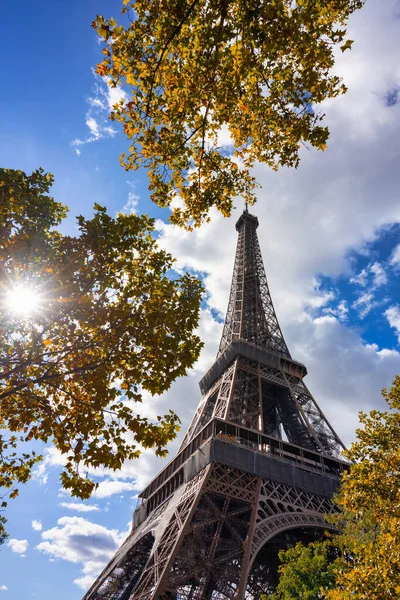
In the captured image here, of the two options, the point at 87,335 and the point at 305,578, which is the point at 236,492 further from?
the point at 87,335

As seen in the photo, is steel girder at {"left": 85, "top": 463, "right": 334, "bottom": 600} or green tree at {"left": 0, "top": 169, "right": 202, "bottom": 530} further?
steel girder at {"left": 85, "top": 463, "right": 334, "bottom": 600}

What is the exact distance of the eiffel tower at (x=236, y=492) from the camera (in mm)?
18875

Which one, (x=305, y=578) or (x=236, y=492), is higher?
(x=236, y=492)

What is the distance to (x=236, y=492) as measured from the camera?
2230cm

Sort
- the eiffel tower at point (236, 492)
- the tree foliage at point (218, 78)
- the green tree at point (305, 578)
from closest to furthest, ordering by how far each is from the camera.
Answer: the tree foliage at point (218, 78) < the green tree at point (305, 578) < the eiffel tower at point (236, 492)

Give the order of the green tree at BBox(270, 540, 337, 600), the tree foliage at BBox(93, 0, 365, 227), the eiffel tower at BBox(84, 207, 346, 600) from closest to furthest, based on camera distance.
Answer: the tree foliage at BBox(93, 0, 365, 227)
the green tree at BBox(270, 540, 337, 600)
the eiffel tower at BBox(84, 207, 346, 600)

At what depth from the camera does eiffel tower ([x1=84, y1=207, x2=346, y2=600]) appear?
18.9m

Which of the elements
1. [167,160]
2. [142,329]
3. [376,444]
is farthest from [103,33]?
[376,444]

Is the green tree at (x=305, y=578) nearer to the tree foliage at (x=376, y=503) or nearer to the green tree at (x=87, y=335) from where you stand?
the tree foliage at (x=376, y=503)

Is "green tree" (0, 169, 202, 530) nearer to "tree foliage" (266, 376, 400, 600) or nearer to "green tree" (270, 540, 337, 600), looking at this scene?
"tree foliage" (266, 376, 400, 600)

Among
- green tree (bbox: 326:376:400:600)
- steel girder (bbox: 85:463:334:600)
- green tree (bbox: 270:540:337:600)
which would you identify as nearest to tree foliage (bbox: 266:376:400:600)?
green tree (bbox: 326:376:400:600)

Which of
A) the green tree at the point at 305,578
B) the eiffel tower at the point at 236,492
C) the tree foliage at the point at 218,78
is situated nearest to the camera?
the tree foliage at the point at 218,78

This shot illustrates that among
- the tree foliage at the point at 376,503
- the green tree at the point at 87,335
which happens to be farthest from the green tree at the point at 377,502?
the green tree at the point at 87,335

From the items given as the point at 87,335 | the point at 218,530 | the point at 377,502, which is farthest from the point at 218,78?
the point at 218,530
